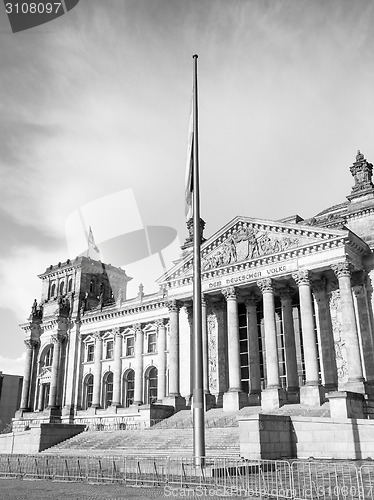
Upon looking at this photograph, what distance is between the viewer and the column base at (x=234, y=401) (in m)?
36.7

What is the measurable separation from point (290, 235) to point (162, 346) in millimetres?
22279

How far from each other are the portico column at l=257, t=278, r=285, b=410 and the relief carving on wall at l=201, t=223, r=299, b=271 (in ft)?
8.79

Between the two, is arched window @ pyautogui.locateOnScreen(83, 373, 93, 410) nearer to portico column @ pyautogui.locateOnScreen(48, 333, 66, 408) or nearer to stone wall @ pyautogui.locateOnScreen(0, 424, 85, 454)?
portico column @ pyautogui.locateOnScreen(48, 333, 66, 408)

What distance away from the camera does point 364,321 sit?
118 ft

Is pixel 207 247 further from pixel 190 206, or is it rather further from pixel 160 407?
pixel 190 206

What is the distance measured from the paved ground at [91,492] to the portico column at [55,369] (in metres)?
45.2

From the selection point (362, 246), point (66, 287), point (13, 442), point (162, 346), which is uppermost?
point (66, 287)

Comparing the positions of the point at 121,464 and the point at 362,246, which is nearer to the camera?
the point at 121,464

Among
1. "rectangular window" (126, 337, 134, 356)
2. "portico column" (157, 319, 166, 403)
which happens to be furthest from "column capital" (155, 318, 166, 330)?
"rectangular window" (126, 337, 134, 356)

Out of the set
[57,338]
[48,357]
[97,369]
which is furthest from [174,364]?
[48,357]

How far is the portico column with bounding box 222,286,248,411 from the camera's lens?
3691 centimetres

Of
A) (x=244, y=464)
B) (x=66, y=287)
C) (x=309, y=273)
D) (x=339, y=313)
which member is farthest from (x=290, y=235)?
(x=66, y=287)

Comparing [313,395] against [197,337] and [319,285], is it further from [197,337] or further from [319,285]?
[197,337]

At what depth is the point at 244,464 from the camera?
16.5 meters
